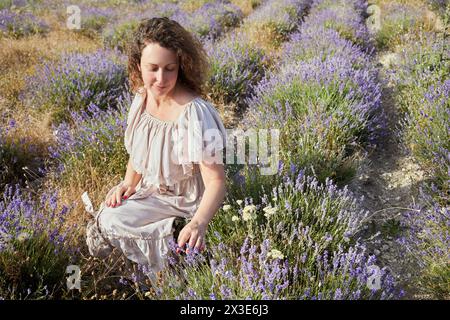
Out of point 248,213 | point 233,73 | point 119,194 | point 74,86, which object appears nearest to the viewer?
point 248,213

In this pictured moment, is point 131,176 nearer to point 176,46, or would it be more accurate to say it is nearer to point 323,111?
point 176,46

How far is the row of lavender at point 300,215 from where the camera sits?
182 centimetres

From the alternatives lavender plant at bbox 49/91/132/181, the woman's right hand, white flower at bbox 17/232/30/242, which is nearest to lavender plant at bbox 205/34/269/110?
lavender plant at bbox 49/91/132/181

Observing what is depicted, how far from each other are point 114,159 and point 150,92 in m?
1.04

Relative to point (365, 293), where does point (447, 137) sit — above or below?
above

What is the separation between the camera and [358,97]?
3717mm

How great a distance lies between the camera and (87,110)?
13.8 feet

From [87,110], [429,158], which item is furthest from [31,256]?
[429,158]

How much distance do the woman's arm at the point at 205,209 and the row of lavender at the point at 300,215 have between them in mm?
Result: 89

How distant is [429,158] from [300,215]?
137 centimetres

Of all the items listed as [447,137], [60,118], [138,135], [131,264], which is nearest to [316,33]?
[447,137]

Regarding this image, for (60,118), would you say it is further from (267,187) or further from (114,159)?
(267,187)

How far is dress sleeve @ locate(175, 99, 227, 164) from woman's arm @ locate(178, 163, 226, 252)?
0.19ft

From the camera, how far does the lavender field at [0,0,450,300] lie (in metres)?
1.98
